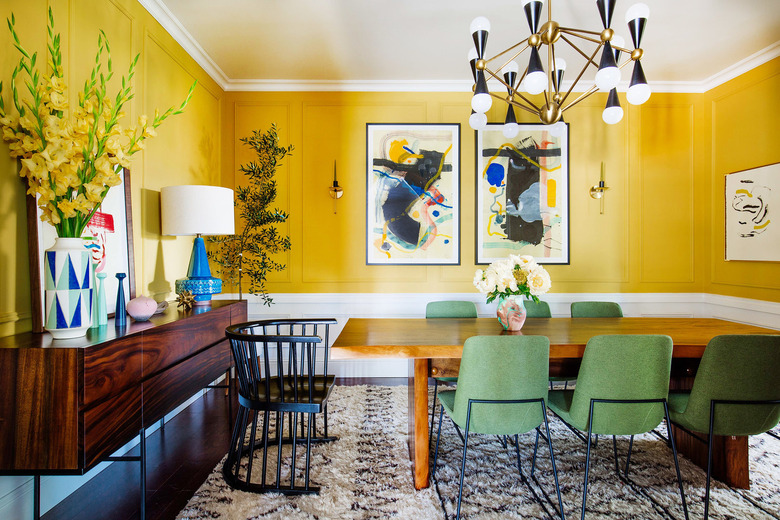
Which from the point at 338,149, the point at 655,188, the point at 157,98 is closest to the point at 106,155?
the point at 157,98

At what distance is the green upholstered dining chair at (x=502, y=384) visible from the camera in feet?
5.92

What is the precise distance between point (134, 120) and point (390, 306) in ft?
8.75

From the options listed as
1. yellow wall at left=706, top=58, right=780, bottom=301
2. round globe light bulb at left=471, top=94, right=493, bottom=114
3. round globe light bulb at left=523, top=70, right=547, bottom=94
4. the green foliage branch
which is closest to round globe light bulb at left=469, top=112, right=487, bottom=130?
round globe light bulb at left=471, top=94, right=493, bottom=114

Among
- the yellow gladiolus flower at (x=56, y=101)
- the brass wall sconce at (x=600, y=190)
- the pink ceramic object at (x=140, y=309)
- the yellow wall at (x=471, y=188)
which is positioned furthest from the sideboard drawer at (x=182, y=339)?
the brass wall sconce at (x=600, y=190)

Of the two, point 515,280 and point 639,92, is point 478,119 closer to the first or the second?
point 639,92

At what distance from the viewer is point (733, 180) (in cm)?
377

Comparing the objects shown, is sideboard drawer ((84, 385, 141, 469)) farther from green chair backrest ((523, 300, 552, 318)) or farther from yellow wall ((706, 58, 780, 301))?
yellow wall ((706, 58, 780, 301))

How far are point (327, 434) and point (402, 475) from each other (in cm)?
68

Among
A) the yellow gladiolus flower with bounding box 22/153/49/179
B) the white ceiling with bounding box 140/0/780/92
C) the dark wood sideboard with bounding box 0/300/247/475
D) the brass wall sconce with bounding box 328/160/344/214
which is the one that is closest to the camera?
the dark wood sideboard with bounding box 0/300/247/475

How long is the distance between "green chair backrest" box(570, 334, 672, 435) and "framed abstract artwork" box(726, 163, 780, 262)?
102 inches

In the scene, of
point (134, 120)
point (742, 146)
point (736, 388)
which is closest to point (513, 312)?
point (736, 388)

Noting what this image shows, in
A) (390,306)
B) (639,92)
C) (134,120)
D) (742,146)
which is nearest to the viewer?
(639,92)

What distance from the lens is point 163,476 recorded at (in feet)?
7.25

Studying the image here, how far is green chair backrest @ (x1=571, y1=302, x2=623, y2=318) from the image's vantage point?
3.15m
